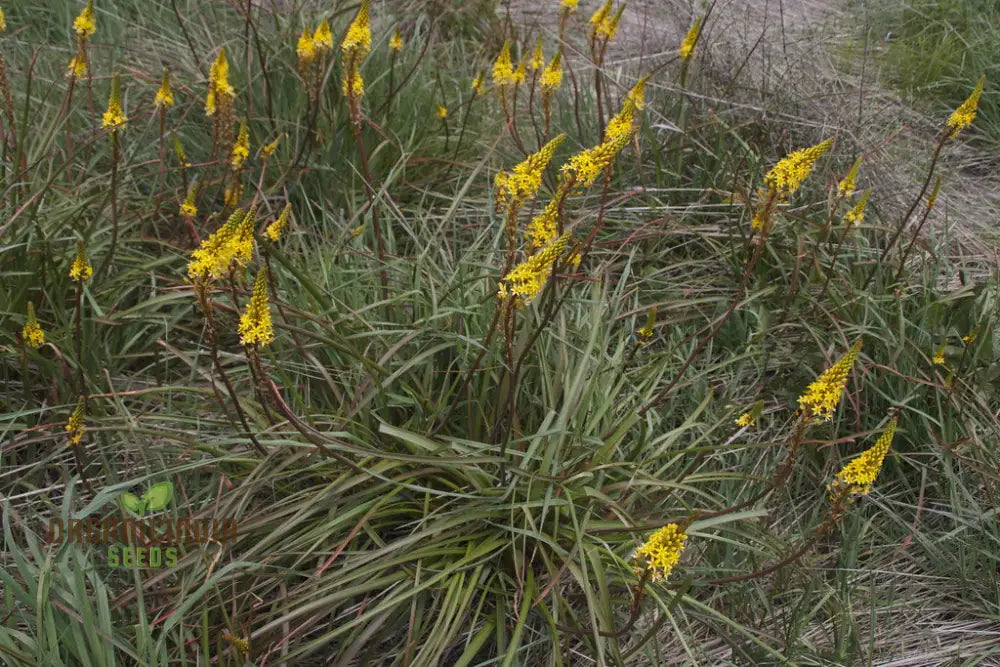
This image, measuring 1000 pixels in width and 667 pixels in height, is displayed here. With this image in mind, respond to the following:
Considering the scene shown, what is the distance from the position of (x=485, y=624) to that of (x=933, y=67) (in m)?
4.60

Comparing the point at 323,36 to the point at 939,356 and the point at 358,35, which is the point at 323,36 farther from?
the point at 939,356

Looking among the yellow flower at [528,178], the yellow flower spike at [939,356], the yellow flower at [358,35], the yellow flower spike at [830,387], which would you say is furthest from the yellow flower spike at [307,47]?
the yellow flower spike at [939,356]

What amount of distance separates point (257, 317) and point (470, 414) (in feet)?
2.92

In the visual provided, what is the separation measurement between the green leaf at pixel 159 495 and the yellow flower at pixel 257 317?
695 millimetres

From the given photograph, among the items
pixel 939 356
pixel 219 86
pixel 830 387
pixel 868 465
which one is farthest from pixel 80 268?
pixel 939 356

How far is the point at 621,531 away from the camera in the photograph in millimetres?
2338

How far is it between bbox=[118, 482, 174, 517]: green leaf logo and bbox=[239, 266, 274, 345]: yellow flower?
69 cm

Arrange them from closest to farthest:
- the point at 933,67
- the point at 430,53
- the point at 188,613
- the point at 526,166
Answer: the point at 526,166 < the point at 188,613 < the point at 430,53 < the point at 933,67

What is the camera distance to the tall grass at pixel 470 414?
212 cm

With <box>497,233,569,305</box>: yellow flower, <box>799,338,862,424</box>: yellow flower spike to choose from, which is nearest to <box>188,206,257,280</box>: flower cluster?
Answer: <box>497,233,569,305</box>: yellow flower

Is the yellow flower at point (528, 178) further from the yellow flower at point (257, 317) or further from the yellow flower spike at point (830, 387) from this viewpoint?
the yellow flower spike at point (830, 387)

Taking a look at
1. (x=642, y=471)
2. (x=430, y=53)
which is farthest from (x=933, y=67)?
(x=642, y=471)

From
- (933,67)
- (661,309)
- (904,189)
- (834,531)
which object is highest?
(933,67)

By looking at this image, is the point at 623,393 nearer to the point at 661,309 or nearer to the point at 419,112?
the point at 661,309
